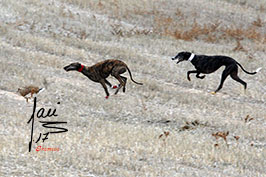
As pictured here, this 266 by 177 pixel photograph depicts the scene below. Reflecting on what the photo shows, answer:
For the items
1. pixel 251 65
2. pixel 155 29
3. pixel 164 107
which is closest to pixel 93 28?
pixel 155 29

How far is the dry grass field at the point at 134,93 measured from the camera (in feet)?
29.4

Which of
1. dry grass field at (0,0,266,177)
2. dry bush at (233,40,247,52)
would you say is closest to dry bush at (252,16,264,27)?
dry grass field at (0,0,266,177)

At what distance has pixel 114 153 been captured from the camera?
916cm

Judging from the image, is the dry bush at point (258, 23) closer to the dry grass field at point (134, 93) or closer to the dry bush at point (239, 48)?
the dry grass field at point (134, 93)

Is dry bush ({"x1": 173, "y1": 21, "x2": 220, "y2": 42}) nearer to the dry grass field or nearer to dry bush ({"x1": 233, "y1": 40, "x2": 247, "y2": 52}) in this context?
the dry grass field

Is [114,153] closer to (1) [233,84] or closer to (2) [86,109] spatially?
(2) [86,109]

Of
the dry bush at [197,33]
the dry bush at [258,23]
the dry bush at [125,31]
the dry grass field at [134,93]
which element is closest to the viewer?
the dry grass field at [134,93]

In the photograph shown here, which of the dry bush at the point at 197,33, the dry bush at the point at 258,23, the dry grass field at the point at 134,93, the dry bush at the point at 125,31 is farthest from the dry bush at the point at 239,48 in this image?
the dry bush at the point at 258,23

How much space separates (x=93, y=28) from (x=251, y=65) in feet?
25.7

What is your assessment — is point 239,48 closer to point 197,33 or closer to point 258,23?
point 197,33

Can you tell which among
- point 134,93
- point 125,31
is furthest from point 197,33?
point 134,93

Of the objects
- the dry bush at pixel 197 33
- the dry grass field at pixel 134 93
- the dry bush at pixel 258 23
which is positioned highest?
the dry bush at pixel 258 23

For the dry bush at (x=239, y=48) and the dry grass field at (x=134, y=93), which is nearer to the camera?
the dry grass field at (x=134, y=93)

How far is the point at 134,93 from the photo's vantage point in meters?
14.8
